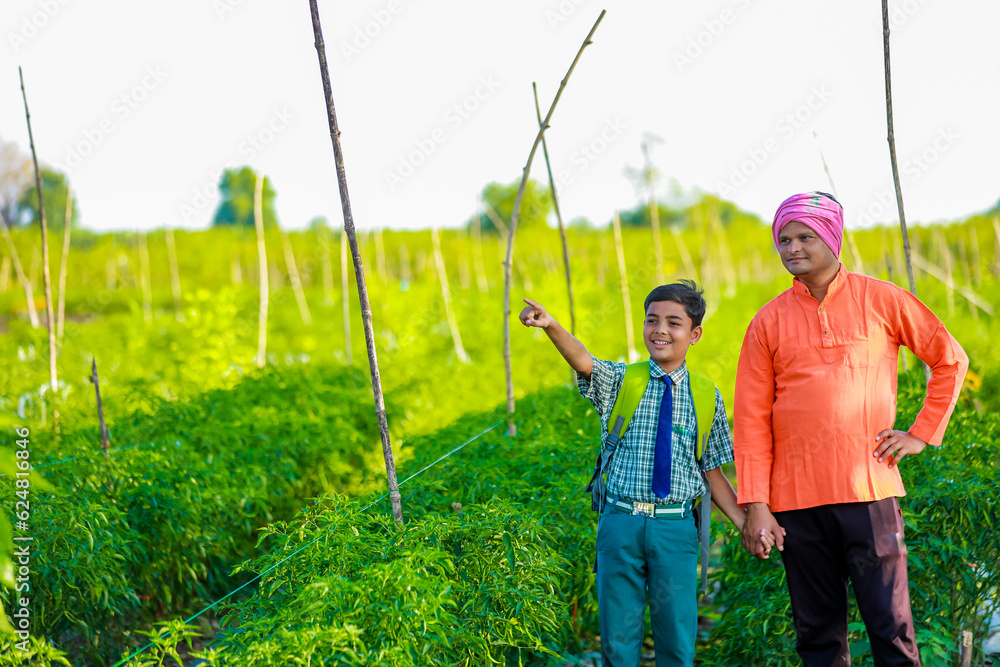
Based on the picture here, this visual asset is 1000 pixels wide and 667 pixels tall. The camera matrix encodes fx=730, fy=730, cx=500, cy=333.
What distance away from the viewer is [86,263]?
84.2 ft

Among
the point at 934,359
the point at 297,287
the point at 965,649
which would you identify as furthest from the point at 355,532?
the point at 297,287

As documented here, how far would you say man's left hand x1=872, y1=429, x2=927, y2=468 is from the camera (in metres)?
1.90

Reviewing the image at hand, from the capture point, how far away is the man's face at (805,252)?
75.4 inches

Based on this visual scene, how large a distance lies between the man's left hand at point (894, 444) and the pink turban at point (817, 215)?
0.49 meters

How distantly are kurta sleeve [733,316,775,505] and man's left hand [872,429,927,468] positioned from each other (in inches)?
10.5

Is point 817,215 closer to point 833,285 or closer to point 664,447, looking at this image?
point 833,285

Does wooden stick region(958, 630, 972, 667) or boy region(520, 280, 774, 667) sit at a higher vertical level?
boy region(520, 280, 774, 667)

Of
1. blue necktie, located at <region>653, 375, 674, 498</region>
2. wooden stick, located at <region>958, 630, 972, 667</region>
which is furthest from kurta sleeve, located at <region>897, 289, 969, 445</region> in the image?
wooden stick, located at <region>958, 630, 972, 667</region>

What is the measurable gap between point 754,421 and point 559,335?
1.92 ft

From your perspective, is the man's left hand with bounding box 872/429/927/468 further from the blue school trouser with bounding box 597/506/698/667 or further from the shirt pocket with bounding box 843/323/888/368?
the blue school trouser with bounding box 597/506/698/667

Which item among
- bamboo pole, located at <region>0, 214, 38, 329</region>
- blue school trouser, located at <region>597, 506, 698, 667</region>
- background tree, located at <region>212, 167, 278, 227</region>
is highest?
background tree, located at <region>212, 167, 278, 227</region>

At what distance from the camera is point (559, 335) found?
81.5 inches

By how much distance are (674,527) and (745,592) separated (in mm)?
738

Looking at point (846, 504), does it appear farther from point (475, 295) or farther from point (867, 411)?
point (475, 295)
